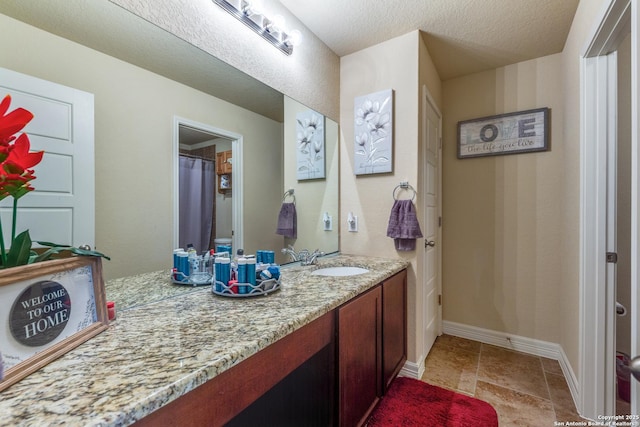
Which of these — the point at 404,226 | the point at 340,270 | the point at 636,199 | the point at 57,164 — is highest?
the point at 57,164

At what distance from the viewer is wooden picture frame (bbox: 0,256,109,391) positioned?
0.52 meters

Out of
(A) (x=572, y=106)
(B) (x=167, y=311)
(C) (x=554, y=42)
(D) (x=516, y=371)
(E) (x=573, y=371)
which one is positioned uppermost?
(C) (x=554, y=42)

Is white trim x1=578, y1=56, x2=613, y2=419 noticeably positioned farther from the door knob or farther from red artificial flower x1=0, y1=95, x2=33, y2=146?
red artificial flower x1=0, y1=95, x2=33, y2=146

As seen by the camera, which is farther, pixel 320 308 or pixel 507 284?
pixel 507 284

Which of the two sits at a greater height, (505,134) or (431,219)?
(505,134)

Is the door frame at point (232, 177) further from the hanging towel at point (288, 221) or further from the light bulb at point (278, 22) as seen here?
the light bulb at point (278, 22)

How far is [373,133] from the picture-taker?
2.06 metres

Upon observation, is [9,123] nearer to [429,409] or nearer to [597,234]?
[429,409]

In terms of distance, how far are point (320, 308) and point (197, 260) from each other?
615mm

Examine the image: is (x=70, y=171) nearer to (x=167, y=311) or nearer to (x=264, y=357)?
(x=167, y=311)

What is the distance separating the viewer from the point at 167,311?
0.93m

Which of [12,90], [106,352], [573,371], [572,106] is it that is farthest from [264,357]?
[572,106]

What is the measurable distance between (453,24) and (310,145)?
1.23m

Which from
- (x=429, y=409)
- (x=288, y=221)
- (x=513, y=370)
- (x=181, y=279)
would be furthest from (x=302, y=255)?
(x=513, y=370)
